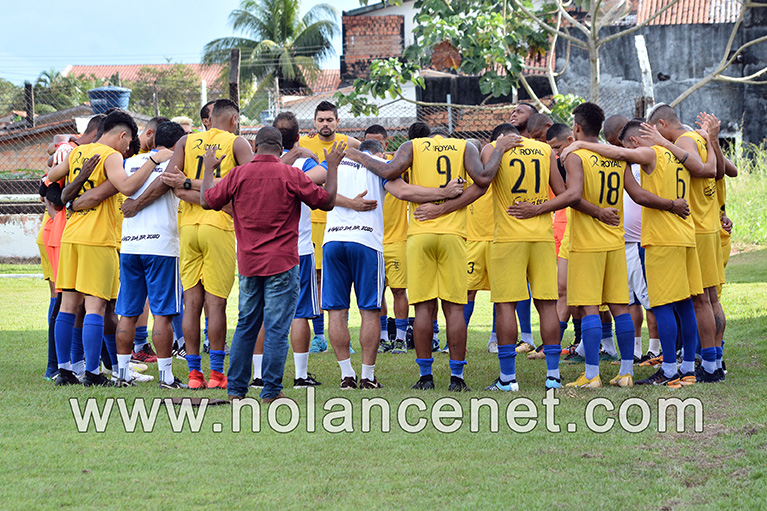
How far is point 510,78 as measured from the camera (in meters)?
15.6

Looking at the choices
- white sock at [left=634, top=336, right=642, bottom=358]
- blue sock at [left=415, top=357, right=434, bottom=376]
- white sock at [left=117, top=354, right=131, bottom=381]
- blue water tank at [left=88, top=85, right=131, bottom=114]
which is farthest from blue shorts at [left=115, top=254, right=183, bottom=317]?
blue water tank at [left=88, top=85, right=131, bottom=114]

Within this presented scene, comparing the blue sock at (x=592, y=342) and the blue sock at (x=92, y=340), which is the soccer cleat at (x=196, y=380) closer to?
the blue sock at (x=92, y=340)

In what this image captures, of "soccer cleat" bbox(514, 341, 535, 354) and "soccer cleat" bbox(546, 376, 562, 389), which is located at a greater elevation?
"soccer cleat" bbox(546, 376, 562, 389)

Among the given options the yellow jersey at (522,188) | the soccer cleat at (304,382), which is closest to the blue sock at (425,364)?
the soccer cleat at (304,382)

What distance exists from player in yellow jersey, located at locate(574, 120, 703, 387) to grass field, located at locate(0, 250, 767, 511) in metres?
0.42

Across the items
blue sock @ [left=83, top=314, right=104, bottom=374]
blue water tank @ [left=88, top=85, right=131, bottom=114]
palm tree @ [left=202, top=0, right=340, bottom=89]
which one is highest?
palm tree @ [left=202, top=0, right=340, bottom=89]

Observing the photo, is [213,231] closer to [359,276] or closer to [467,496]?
[359,276]

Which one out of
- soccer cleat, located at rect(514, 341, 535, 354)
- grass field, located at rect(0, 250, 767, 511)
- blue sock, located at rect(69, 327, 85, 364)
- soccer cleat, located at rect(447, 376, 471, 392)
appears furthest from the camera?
soccer cleat, located at rect(514, 341, 535, 354)

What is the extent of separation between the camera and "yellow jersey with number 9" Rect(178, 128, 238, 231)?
6.81 m

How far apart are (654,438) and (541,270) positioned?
6.79 ft

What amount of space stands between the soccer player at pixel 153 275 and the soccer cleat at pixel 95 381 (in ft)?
0.33

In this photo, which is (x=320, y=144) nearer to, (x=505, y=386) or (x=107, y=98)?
(x=505, y=386)

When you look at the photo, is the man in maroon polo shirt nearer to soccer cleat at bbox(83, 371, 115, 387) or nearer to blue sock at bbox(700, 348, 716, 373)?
soccer cleat at bbox(83, 371, 115, 387)

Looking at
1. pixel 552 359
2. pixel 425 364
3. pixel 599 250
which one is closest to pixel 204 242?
pixel 425 364
